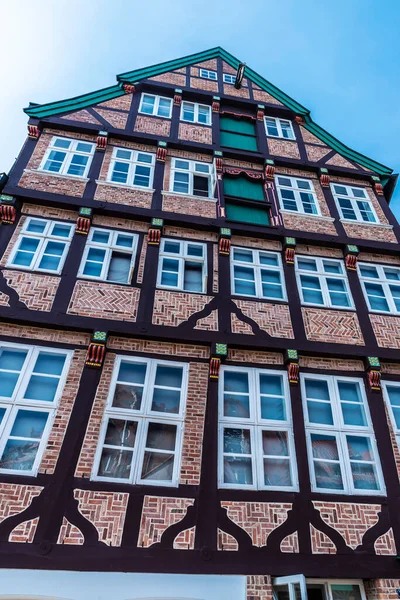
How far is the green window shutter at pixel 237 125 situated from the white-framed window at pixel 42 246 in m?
6.79

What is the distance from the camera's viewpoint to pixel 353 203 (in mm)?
11844

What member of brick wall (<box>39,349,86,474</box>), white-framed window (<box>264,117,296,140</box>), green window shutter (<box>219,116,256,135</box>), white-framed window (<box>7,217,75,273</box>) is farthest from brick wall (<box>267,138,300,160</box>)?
brick wall (<box>39,349,86,474</box>)

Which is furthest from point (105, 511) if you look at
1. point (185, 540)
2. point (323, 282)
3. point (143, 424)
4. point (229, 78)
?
point (229, 78)

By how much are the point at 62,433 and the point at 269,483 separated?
11.7 feet

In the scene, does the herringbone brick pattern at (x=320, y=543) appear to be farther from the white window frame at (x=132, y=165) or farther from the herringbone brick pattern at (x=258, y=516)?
the white window frame at (x=132, y=165)

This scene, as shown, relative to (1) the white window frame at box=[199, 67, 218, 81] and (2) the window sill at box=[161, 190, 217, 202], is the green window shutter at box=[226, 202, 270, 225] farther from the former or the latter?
(1) the white window frame at box=[199, 67, 218, 81]

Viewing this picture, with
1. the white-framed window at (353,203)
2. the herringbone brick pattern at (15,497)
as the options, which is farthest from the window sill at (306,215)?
the herringbone brick pattern at (15,497)

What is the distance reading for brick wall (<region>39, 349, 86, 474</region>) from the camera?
6297 millimetres

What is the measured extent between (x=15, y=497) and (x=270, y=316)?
224 inches

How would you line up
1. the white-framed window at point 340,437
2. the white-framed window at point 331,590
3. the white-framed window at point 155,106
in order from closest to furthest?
the white-framed window at point 331,590
the white-framed window at point 340,437
the white-framed window at point 155,106

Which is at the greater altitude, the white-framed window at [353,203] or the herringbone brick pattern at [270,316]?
the white-framed window at [353,203]

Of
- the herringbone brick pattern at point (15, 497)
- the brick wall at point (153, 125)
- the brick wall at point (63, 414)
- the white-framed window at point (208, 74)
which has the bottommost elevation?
the herringbone brick pattern at point (15, 497)

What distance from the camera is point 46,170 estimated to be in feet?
33.5

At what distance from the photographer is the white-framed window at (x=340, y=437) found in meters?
7.00
